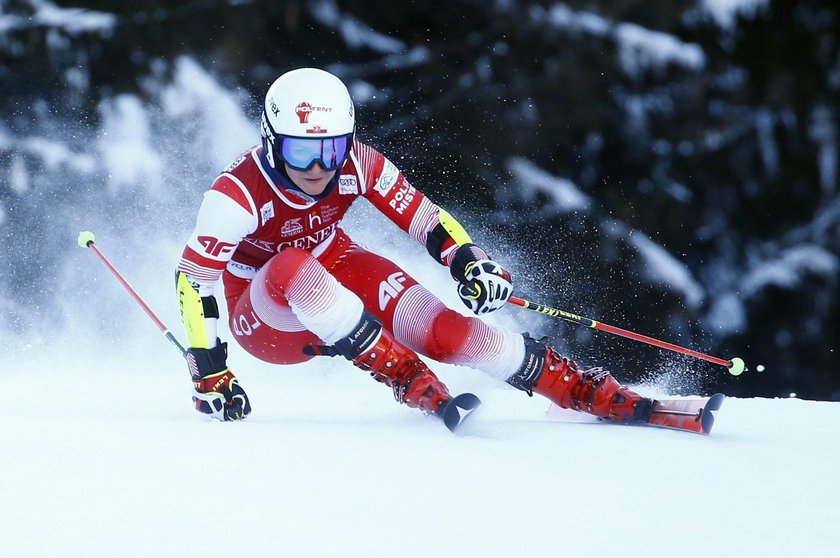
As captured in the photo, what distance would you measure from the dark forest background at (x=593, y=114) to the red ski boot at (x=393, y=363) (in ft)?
11.3

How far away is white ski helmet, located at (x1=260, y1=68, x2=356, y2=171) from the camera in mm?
2293

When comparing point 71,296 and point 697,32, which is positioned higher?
point 697,32

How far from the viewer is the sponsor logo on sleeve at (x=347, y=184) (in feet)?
8.34

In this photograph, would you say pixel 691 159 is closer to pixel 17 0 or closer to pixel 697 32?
pixel 697 32

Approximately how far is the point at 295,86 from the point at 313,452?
986 mm

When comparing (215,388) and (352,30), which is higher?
(352,30)

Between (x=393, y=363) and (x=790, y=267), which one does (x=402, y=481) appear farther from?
(x=790, y=267)

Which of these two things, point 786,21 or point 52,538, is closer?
point 52,538

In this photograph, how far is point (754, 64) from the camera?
19.6ft

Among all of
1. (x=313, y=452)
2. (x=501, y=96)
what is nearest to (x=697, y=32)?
(x=501, y=96)

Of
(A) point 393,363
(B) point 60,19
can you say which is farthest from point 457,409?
(B) point 60,19

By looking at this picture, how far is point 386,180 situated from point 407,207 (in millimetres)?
95

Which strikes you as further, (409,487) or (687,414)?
(687,414)

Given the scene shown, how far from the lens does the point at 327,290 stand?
2188mm
